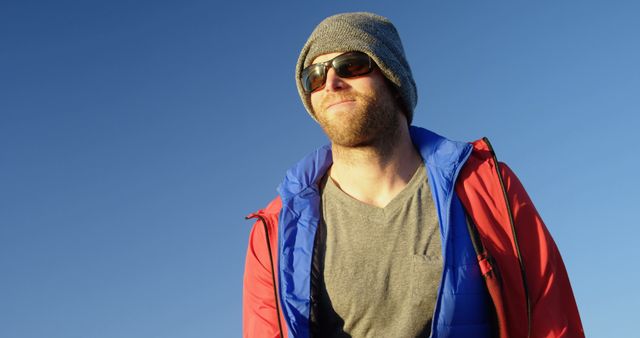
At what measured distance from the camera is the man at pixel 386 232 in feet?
19.0

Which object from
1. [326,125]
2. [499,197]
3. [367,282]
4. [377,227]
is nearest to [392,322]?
[367,282]

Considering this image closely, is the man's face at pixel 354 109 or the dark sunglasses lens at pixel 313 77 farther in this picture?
the dark sunglasses lens at pixel 313 77

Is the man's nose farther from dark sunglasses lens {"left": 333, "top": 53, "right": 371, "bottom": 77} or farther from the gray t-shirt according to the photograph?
the gray t-shirt

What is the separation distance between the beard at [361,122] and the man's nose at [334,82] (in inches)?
2.3

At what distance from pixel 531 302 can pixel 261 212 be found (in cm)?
233

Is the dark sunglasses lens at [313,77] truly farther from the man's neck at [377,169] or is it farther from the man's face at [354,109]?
the man's neck at [377,169]

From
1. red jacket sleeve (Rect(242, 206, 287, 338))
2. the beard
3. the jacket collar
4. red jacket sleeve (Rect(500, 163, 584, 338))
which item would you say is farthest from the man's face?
red jacket sleeve (Rect(500, 163, 584, 338))

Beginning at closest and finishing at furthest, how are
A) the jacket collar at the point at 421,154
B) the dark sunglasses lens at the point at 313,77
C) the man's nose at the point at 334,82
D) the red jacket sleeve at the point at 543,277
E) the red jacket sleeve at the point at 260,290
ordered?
the red jacket sleeve at the point at 543,277
the red jacket sleeve at the point at 260,290
the jacket collar at the point at 421,154
the man's nose at the point at 334,82
the dark sunglasses lens at the point at 313,77

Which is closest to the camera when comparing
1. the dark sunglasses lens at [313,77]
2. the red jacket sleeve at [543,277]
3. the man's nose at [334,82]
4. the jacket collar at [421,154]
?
the red jacket sleeve at [543,277]

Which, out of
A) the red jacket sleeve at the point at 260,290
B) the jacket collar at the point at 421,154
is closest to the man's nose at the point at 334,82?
the jacket collar at the point at 421,154

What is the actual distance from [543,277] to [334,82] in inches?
90.2

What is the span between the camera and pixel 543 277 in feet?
19.0

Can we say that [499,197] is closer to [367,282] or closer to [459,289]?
[459,289]

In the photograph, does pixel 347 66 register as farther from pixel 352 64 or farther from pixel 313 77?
pixel 313 77
